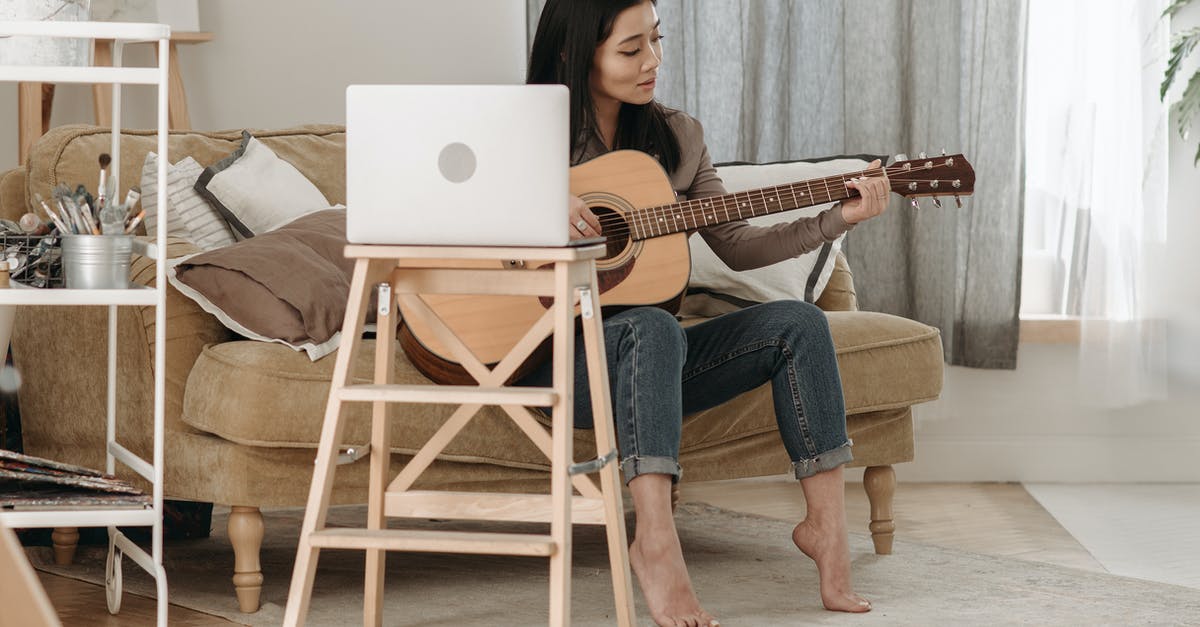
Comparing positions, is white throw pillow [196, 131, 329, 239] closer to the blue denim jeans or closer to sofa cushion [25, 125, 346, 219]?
sofa cushion [25, 125, 346, 219]

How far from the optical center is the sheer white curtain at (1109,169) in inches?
125

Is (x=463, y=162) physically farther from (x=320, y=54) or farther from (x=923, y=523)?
(x=320, y=54)

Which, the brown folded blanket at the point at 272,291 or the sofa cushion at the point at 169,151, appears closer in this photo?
the brown folded blanket at the point at 272,291

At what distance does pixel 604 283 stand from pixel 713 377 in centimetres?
22

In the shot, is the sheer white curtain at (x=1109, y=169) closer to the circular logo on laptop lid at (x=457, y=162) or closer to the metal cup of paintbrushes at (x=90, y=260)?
the circular logo on laptop lid at (x=457, y=162)

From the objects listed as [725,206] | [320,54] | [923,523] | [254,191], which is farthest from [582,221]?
[320,54]

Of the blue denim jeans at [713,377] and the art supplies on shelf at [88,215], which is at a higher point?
the art supplies on shelf at [88,215]

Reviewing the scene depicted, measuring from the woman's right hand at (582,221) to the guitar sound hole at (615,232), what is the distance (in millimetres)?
40

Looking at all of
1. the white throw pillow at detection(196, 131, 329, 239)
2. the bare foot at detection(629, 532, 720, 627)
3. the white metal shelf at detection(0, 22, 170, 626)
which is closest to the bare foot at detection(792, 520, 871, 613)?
the bare foot at detection(629, 532, 720, 627)

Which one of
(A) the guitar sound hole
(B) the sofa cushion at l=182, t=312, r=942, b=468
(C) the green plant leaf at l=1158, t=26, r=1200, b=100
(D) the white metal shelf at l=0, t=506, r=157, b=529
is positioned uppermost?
(C) the green plant leaf at l=1158, t=26, r=1200, b=100

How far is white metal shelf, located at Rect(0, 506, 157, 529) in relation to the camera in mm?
1759

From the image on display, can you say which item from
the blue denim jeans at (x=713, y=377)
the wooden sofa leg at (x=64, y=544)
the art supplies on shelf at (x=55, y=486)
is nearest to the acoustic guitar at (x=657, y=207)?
the blue denim jeans at (x=713, y=377)

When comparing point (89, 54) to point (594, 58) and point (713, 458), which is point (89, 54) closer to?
point (594, 58)

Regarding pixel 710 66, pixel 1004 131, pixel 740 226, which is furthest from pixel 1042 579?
pixel 710 66
